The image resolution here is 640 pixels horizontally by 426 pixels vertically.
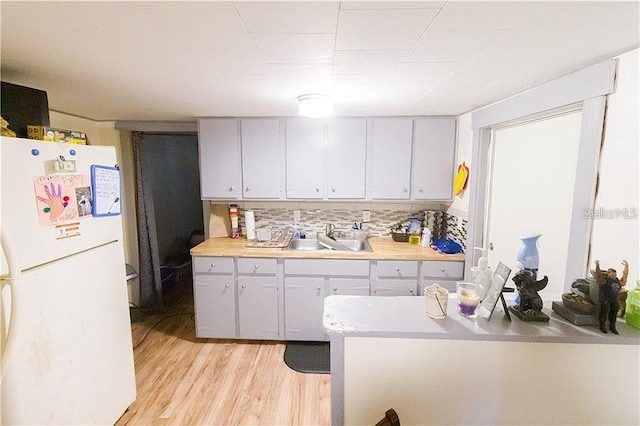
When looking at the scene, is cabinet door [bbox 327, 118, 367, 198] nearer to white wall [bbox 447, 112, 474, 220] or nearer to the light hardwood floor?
white wall [bbox 447, 112, 474, 220]

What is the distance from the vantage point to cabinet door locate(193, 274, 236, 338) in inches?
101

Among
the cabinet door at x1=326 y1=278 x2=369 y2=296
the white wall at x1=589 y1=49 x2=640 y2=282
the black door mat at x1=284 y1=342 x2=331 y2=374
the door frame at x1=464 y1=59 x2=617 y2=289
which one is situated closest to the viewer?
the white wall at x1=589 y1=49 x2=640 y2=282

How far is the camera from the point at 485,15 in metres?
0.93

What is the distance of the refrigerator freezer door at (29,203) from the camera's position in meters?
1.15

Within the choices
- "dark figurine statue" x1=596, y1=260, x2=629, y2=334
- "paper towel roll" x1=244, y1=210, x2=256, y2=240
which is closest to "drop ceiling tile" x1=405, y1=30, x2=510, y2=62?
"dark figurine statue" x1=596, y1=260, x2=629, y2=334

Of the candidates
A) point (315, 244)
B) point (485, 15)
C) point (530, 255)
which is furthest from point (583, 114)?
point (315, 244)

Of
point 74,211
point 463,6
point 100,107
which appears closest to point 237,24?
point 463,6

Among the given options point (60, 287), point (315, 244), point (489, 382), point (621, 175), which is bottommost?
point (489, 382)

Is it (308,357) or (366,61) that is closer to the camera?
(366,61)

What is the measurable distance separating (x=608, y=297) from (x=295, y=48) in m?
1.47

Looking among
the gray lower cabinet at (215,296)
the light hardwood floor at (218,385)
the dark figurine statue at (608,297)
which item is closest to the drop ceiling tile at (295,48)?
the dark figurine statue at (608,297)

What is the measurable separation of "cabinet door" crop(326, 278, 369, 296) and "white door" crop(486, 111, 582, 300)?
3.36 ft

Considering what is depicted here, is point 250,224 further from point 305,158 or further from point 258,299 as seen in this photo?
point 305,158
